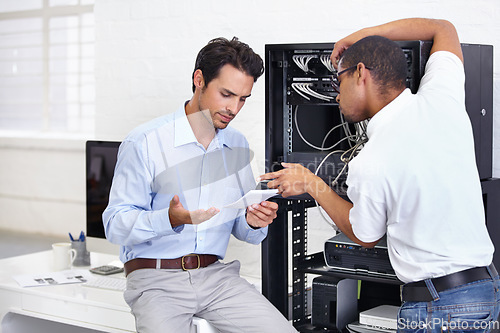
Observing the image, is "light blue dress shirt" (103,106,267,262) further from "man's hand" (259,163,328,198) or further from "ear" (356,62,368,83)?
"ear" (356,62,368,83)

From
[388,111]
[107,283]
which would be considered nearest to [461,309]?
[388,111]

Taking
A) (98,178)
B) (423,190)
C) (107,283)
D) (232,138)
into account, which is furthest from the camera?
(98,178)

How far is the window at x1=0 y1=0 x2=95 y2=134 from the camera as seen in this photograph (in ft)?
16.5

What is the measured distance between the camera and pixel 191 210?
2072mm

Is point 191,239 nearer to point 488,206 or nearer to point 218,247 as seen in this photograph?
point 218,247

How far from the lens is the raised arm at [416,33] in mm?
1725

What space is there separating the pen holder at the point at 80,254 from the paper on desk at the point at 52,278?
0.13m

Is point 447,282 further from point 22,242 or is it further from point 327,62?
point 22,242


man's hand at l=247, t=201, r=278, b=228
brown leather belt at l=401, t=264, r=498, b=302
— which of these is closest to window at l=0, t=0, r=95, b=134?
man's hand at l=247, t=201, r=278, b=228

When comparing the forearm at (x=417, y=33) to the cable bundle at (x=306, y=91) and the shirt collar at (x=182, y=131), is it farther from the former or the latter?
the shirt collar at (x=182, y=131)

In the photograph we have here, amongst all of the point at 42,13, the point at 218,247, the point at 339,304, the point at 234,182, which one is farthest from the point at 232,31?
the point at 42,13

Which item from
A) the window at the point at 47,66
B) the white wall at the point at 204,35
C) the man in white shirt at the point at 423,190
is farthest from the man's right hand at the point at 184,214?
the window at the point at 47,66

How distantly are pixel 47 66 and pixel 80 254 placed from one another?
112 inches

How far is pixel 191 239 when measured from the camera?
2.07m
